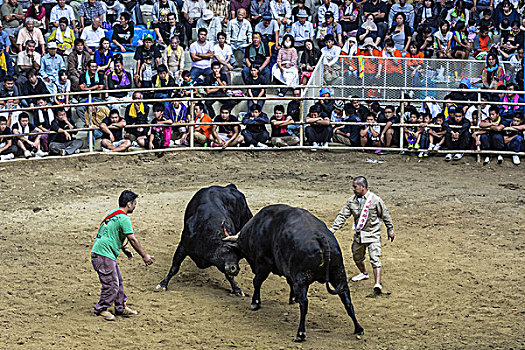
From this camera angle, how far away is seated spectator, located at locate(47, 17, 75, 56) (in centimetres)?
1927

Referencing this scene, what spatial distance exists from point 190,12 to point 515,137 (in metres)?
8.73

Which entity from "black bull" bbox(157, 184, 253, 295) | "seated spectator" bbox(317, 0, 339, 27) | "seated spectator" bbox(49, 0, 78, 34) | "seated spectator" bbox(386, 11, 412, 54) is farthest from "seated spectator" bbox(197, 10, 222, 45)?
"black bull" bbox(157, 184, 253, 295)

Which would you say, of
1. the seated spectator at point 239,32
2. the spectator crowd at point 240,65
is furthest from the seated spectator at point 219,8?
the seated spectator at point 239,32

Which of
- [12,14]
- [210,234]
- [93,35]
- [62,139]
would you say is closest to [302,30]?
[93,35]

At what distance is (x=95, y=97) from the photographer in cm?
1828

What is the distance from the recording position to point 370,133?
18.3 m

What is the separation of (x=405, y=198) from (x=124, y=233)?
6.87 m

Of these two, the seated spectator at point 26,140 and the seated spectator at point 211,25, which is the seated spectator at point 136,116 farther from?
the seated spectator at point 211,25

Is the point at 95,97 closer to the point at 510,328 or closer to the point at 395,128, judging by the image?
the point at 395,128

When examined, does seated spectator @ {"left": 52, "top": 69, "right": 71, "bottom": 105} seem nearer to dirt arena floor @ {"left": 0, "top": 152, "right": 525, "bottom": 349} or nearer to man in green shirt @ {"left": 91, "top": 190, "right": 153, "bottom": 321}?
dirt arena floor @ {"left": 0, "top": 152, "right": 525, "bottom": 349}

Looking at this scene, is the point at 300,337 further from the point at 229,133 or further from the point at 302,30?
the point at 302,30

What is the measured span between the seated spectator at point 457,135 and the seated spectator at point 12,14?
1079 cm

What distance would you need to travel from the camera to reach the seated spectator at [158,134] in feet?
58.0

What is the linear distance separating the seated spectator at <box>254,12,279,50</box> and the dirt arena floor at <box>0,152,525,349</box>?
3.53 meters
